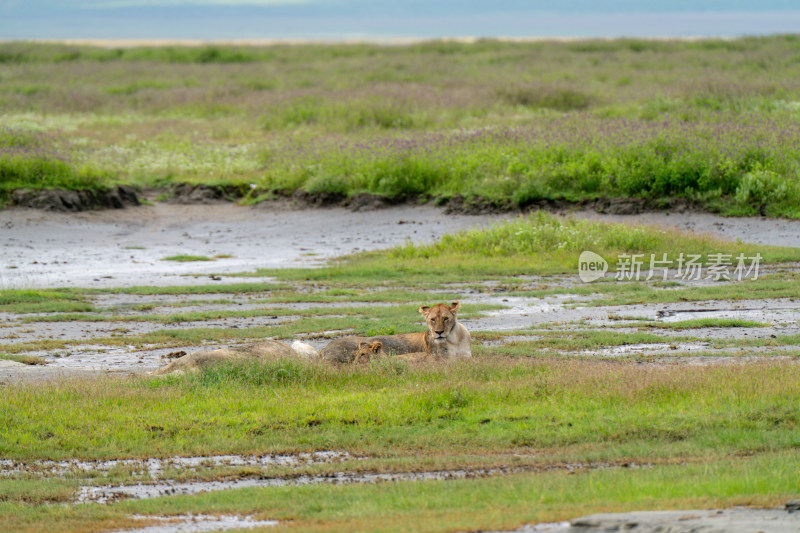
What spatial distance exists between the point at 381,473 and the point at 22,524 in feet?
9.09

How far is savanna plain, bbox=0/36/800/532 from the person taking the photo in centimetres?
788

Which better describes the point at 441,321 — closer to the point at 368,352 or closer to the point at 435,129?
the point at 368,352

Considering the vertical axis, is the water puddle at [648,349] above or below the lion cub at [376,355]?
below

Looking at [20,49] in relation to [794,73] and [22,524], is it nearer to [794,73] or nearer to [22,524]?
[794,73]

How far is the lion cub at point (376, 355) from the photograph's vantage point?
1234 centimetres

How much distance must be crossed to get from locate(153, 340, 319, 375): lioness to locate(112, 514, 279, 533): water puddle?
16.0ft

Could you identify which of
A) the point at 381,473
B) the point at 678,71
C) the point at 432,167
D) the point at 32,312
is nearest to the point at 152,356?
the point at 32,312

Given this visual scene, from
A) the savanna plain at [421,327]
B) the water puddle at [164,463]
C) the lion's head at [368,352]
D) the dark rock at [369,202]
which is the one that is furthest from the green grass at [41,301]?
the dark rock at [369,202]

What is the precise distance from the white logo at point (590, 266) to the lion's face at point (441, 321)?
7606 millimetres

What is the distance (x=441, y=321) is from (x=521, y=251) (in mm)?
10320

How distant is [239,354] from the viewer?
41.2 feet

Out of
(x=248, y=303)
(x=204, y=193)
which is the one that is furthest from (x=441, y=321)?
(x=204, y=193)

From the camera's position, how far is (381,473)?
336 inches

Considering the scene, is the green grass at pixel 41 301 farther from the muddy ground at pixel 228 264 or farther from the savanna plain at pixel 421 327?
the muddy ground at pixel 228 264
